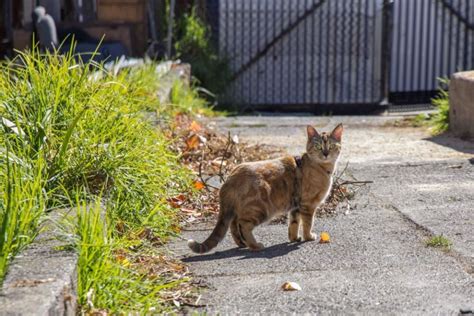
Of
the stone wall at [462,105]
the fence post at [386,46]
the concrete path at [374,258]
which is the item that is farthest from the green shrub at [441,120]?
the fence post at [386,46]

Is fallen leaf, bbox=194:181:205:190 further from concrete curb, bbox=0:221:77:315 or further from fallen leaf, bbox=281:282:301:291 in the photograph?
concrete curb, bbox=0:221:77:315

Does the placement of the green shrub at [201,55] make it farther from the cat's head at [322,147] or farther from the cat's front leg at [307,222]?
the cat's front leg at [307,222]

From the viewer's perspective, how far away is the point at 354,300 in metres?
4.37

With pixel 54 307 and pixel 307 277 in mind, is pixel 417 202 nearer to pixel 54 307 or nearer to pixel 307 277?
pixel 307 277

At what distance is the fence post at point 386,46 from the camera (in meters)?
12.9

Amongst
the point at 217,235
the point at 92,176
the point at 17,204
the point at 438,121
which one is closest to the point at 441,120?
the point at 438,121

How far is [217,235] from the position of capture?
526 centimetres

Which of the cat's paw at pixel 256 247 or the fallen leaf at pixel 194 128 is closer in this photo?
the cat's paw at pixel 256 247

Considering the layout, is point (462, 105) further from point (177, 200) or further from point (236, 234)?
point (236, 234)

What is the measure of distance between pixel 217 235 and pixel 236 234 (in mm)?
208

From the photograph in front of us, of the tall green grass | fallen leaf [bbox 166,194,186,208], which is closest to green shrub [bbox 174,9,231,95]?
fallen leaf [bbox 166,194,186,208]

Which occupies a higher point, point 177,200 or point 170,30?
point 170,30

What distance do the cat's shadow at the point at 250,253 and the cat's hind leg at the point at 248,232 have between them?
1.4 inches

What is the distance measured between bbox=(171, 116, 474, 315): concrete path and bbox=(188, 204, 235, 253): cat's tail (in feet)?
0.22
